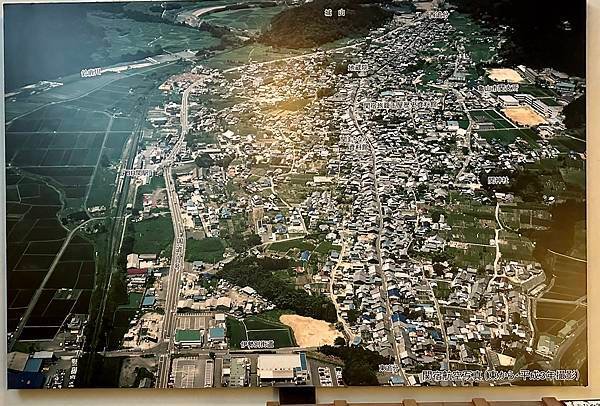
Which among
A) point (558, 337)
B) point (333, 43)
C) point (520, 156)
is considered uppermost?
point (333, 43)

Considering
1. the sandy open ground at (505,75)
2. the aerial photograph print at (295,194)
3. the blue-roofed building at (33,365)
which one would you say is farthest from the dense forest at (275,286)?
the sandy open ground at (505,75)

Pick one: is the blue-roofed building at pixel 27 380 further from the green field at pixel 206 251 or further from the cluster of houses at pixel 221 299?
the green field at pixel 206 251

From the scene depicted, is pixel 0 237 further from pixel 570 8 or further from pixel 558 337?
pixel 570 8

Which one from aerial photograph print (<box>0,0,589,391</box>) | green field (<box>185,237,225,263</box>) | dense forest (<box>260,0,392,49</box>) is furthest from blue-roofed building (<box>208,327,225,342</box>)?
dense forest (<box>260,0,392,49</box>)

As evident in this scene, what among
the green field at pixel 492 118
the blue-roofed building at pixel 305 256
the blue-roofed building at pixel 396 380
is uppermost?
the green field at pixel 492 118

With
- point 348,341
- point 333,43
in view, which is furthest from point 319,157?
point 348,341

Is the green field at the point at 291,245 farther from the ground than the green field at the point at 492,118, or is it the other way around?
the green field at the point at 492,118
